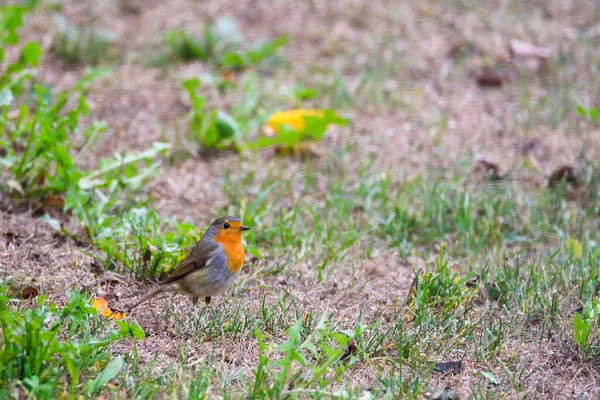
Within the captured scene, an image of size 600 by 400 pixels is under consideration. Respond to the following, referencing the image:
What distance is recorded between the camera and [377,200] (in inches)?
248

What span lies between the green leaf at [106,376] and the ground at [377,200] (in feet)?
0.20

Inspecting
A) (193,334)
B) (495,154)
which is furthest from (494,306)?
(495,154)

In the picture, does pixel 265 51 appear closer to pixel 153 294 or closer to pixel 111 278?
pixel 111 278

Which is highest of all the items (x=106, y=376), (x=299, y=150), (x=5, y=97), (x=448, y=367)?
(x=5, y=97)

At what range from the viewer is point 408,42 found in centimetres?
889

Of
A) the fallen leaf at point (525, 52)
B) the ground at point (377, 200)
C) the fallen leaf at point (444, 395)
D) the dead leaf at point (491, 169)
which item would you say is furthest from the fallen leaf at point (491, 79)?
the fallen leaf at point (444, 395)

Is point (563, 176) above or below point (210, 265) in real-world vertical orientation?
below

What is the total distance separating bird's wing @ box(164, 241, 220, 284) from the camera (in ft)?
15.3

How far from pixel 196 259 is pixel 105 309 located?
2.13 feet

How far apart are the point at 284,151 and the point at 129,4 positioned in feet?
11.5

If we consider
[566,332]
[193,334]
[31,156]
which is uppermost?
[31,156]

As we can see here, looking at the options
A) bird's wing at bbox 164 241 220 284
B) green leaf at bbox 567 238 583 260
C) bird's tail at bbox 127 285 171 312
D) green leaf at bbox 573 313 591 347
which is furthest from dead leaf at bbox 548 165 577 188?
bird's tail at bbox 127 285 171 312

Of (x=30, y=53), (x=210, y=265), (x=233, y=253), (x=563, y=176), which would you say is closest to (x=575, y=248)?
(x=563, y=176)

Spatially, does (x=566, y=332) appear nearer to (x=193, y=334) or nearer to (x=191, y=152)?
(x=193, y=334)
